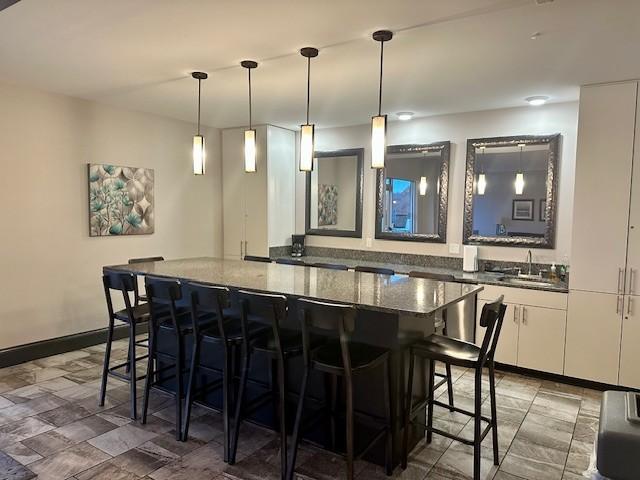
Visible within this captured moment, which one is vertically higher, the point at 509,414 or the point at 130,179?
the point at 130,179

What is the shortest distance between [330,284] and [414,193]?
2.53 meters

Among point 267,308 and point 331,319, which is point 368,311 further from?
point 267,308

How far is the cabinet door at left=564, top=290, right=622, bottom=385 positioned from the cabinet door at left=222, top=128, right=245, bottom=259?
3.86 meters

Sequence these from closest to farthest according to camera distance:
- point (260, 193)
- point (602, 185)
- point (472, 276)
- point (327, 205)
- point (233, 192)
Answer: point (602, 185), point (472, 276), point (260, 193), point (327, 205), point (233, 192)

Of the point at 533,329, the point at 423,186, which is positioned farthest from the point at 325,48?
the point at 533,329

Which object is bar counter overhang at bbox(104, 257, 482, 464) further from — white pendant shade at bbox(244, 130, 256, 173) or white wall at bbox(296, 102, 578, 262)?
white wall at bbox(296, 102, 578, 262)

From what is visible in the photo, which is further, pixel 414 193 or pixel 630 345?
pixel 414 193

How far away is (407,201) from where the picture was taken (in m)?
5.08

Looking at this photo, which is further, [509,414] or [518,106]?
[518,106]

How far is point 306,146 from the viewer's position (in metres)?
3.18

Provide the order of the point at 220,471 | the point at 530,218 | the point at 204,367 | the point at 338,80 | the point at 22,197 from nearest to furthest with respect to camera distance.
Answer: the point at 220,471 < the point at 204,367 < the point at 338,80 < the point at 22,197 < the point at 530,218

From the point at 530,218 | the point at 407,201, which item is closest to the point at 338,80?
the point at 407,201

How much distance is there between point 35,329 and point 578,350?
4.93 m

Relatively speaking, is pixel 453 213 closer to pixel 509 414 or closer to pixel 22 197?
pixel 509 414
